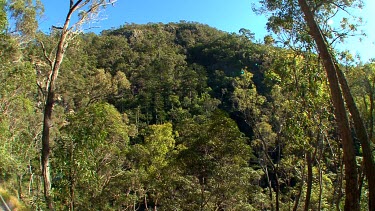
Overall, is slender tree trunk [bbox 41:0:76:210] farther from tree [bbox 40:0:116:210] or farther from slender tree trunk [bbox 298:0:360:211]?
slender tree trunk [bbox 298:0:360:211]

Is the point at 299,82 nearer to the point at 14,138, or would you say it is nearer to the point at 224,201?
the point at 224,201

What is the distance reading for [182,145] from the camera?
19.4 metres

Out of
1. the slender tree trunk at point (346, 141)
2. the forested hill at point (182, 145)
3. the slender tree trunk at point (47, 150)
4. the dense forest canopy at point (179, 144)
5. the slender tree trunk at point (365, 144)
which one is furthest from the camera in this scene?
the forested hill at point (182, 145)

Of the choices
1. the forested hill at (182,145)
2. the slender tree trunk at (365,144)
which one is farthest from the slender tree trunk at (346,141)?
the forested hill at (182,145)

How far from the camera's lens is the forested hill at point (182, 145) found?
8.34 meters

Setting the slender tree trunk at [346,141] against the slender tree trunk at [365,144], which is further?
the slender tree trunk at [365,144]

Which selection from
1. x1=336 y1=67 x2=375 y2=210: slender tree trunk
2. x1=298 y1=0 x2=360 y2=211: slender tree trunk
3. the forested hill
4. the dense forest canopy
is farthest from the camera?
the forested hill

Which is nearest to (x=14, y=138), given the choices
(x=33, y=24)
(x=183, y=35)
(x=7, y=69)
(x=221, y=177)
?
(x=7, y=69)

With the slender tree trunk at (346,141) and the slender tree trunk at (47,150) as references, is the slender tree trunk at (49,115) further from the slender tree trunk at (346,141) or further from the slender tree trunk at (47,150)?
the slender tree trunk at (346,141)

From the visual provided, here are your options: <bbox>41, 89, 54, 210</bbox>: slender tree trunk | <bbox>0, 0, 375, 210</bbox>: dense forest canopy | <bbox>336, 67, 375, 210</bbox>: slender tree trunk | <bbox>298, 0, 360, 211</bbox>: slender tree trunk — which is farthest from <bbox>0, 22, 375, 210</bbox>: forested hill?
<bbox>298, 0, 360, 211</bbox>: slender tree trunk

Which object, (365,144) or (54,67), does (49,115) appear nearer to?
(54,67)

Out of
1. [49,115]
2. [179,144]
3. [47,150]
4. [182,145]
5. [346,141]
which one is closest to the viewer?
[346,141]

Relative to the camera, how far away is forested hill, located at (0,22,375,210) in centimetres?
834

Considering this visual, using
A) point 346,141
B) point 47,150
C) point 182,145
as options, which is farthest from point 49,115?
point 182,145
